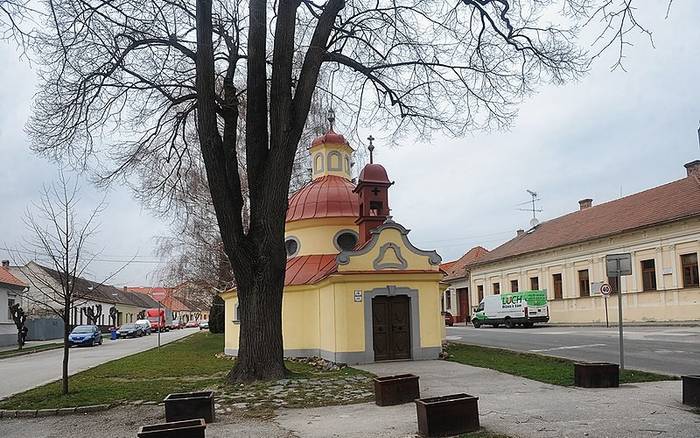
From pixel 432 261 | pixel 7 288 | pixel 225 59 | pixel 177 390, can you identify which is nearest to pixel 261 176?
pixel 225 59

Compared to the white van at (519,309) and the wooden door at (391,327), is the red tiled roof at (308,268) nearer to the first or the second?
the wooden door at (391,327)

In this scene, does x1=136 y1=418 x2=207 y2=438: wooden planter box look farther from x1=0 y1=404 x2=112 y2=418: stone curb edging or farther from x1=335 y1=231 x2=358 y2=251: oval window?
x1=335 y1=231 x2=358 y2=251: oval window

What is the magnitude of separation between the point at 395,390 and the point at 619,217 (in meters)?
31.6

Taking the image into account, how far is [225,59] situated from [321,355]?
1066 cm

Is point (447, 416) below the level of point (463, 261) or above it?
below

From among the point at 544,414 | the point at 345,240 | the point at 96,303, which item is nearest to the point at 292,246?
the point at 345,240

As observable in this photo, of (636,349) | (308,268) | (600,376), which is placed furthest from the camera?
(308,268)

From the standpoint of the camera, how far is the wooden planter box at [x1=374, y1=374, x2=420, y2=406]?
10906 mm

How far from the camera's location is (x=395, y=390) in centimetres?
1097

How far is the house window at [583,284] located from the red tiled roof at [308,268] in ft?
71.9

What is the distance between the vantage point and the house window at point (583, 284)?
1561 inches

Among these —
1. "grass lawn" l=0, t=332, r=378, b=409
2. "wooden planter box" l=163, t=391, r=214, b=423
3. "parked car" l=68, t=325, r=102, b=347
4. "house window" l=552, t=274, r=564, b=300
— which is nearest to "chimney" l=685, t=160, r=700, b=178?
"house window" l=552, t=274, r=564, b=300

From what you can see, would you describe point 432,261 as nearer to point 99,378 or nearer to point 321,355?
point 321,355

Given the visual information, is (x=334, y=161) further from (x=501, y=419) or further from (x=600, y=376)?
(x=501, y=419)
